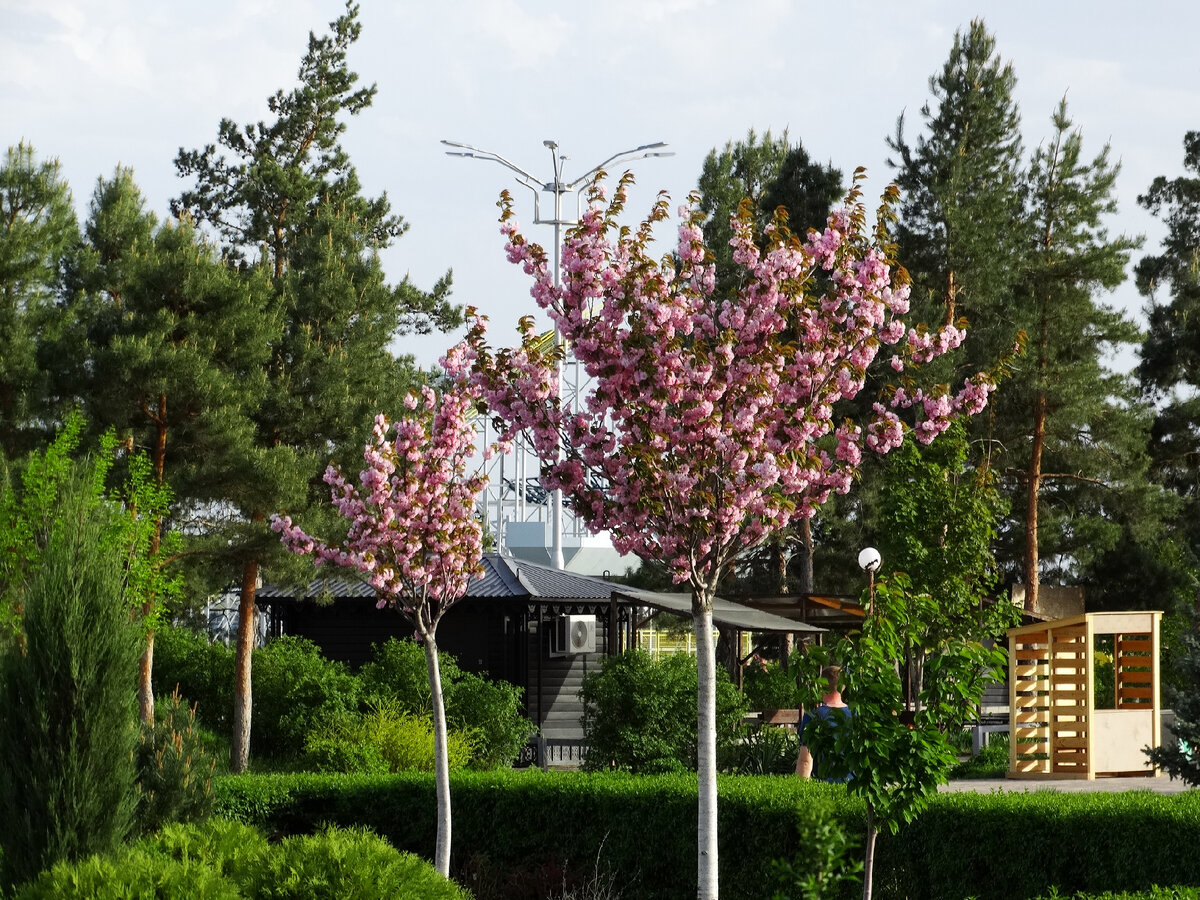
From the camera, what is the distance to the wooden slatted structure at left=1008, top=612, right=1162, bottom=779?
60.6 feet

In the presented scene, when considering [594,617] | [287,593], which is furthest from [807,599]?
[287,593]

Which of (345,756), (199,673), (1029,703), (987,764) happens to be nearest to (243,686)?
(199,673)

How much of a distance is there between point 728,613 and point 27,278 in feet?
40.5

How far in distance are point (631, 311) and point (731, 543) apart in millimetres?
1585

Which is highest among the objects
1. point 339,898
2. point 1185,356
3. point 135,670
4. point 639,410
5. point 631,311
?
point 1185,356

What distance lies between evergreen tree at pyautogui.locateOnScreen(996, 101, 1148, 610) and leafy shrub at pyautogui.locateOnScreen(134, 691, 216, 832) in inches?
795

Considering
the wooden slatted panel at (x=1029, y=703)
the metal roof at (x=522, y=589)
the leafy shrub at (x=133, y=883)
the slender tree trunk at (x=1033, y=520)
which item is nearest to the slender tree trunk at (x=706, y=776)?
the leafy shrub at (x=133, y=883)

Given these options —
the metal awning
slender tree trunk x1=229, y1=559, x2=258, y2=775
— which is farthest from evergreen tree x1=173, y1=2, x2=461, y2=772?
the metal awning

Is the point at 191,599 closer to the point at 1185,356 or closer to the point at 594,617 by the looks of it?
the point at 594,617

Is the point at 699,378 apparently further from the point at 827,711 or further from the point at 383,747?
the point at 383,747

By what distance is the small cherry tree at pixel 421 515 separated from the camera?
1159 cm

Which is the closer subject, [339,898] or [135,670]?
[339,898]

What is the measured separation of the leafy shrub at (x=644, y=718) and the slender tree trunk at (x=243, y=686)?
6597 mm

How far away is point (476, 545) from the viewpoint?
12164mm
